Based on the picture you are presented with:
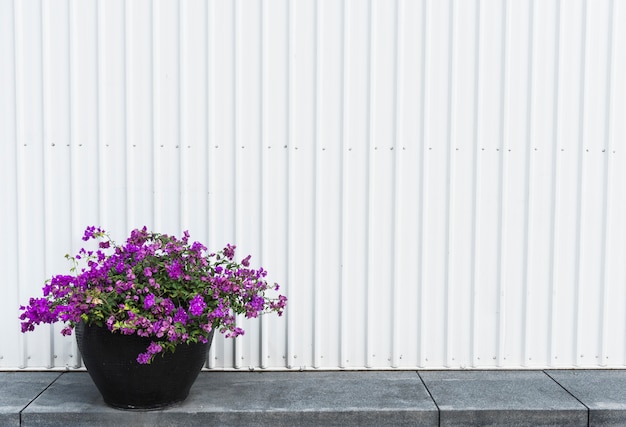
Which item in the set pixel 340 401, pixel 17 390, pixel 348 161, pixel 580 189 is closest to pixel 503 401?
pixel 340 401

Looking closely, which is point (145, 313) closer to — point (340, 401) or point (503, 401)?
point (340, 401)

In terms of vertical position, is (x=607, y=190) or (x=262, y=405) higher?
(x=607, y=190)

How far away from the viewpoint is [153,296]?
3.62 meters

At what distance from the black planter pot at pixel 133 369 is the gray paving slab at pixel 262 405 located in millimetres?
73

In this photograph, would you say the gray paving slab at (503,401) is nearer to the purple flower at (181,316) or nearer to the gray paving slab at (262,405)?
the gray paving slab at (262,405)

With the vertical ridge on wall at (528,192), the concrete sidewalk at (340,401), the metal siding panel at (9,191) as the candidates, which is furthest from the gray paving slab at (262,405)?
the vertical ridge on wall at (528,192)

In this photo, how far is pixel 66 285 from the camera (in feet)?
12.3

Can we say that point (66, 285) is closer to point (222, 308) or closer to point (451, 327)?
point (222, 308)

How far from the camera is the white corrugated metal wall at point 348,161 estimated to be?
4539 millimetres

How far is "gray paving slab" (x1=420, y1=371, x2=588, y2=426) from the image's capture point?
3908 millimetres

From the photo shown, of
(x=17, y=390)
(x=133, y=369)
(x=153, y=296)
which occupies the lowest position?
(x=17, y=390)

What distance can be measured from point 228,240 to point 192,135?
Result: 0.72 metres

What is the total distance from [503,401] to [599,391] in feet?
2.22

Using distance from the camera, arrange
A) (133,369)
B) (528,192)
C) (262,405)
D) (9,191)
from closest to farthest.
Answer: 1. (133,369)
2. (262,405)
3. (9,191)
4. (528,192)
